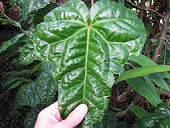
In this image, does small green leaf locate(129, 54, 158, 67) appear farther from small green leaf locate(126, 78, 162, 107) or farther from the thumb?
the thumb

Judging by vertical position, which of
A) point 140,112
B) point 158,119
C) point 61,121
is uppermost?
point 61,121

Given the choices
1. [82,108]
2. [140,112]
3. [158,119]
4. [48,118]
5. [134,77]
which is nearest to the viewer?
[82,108]

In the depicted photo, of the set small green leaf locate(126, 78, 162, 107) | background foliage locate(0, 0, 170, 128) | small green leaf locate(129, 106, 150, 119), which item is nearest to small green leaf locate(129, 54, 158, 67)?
background foliage locate(0, 0, 170, 128)

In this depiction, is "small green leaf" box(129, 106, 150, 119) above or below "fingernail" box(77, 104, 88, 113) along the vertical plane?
below

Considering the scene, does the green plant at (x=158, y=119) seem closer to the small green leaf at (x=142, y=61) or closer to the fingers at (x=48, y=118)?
the small green leaf at (x=142, y=61)

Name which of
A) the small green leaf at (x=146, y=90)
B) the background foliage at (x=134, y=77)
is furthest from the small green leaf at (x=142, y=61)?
the small green leaf at (x=146, y=90)

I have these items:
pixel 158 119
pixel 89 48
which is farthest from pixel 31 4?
pixel 158 119

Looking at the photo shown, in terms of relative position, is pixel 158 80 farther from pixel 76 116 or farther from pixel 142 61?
pixel 76 116
